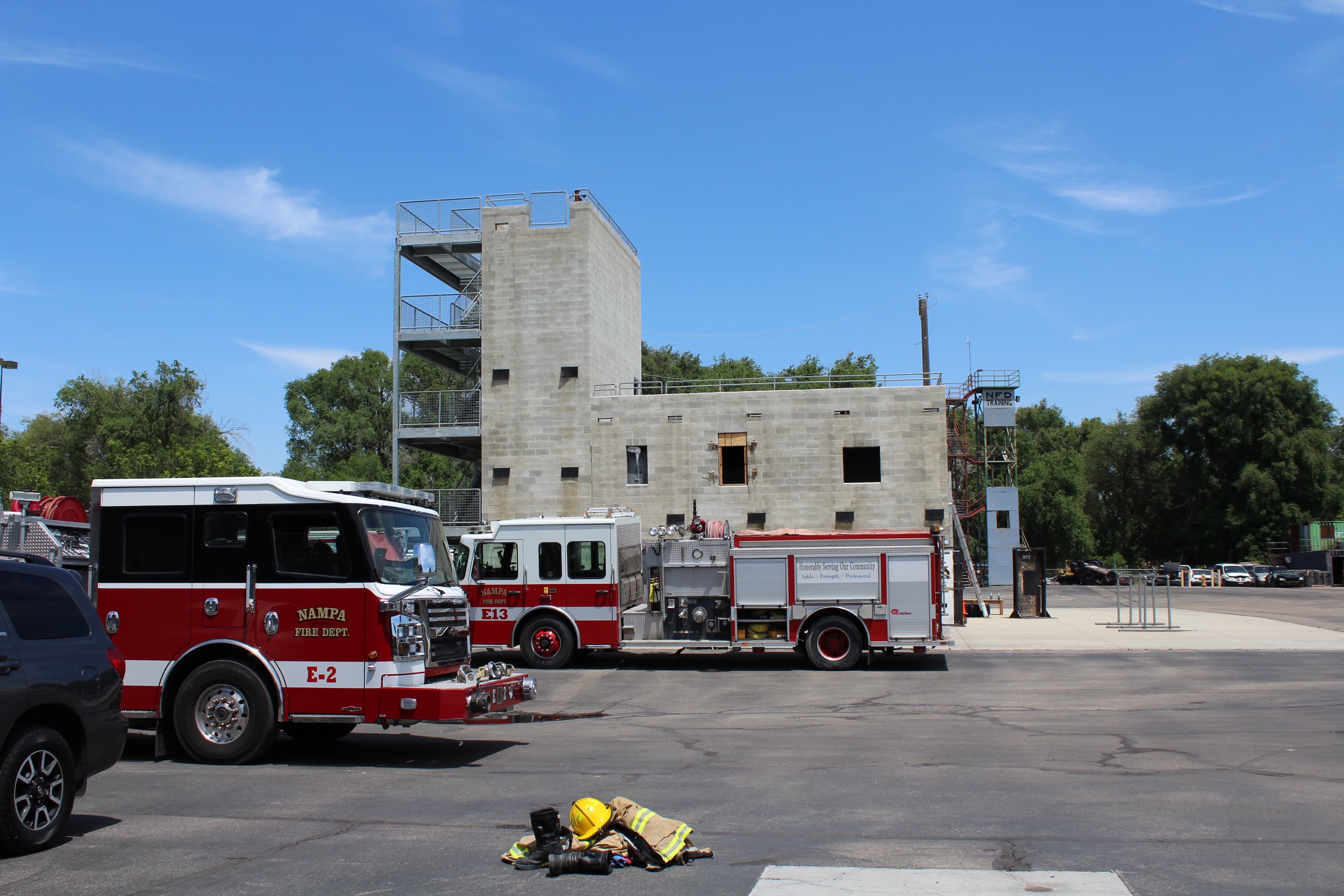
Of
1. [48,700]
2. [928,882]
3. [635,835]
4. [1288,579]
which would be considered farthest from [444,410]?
[1288,579]

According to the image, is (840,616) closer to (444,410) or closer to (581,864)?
(581,864)

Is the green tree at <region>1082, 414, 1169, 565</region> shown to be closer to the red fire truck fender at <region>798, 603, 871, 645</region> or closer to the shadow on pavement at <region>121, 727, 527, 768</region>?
the red fire truck fender at <region>798, 603, 871, 645</region>

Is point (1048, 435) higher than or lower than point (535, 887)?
higher

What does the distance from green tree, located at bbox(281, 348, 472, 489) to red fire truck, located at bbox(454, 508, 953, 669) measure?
173 feet

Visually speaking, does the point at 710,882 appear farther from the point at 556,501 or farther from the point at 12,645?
the point at 556,501

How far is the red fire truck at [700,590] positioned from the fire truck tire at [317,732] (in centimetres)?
794

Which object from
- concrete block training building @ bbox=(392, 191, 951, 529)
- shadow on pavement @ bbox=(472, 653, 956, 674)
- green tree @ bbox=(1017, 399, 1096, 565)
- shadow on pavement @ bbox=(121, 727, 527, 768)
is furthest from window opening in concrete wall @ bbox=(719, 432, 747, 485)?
green tree @ bbox=(1017, 399, 1096, 565)

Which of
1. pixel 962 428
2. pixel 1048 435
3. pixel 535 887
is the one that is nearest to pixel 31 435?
pixel 962 428

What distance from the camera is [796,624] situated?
18750 millimetres

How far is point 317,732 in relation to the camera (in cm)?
1130

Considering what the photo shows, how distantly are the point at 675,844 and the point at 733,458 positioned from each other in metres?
30.3

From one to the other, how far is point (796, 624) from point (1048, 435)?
8217 cm

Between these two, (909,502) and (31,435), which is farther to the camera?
(31,435)

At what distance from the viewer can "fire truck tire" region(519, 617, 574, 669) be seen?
63.8 ft
